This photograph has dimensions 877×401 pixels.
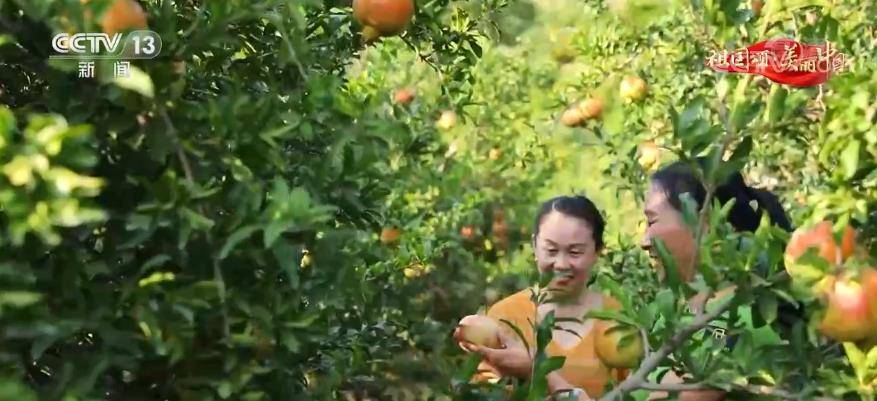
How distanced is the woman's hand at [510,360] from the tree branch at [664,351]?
23 cm

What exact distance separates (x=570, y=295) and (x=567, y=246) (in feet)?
0.37

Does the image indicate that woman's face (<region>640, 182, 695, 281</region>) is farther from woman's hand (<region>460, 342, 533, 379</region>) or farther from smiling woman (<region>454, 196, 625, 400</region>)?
woman's hand (<region>460, 342, 533, 379</region>)

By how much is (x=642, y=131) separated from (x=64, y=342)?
106 inches

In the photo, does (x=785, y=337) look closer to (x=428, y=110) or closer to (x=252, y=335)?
(x=252, y=335)

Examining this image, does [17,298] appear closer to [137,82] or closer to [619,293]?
[137,82]

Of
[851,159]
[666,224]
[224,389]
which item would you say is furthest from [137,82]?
[666,224]

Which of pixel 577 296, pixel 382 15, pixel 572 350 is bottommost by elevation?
pixel 572 350

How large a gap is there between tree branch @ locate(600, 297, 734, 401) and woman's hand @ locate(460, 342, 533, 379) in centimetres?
23

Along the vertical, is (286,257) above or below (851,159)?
below

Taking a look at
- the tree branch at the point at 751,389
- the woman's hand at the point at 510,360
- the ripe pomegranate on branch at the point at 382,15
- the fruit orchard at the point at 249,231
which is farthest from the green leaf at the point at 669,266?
the ripe pomegranate on branch at the point at 382,15

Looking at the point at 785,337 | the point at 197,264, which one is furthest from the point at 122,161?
the point at 785,337

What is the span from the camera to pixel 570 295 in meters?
2.13

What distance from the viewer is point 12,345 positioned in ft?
3.35

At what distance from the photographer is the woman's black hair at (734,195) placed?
6.02 feet
